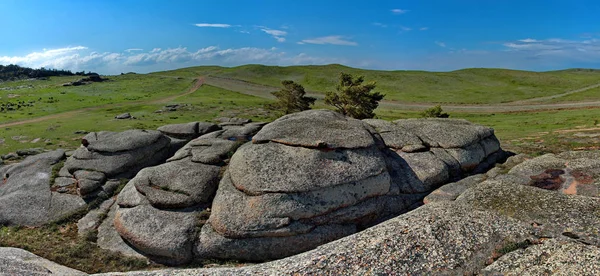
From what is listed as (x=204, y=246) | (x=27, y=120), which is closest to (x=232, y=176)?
(x=204, y=246)

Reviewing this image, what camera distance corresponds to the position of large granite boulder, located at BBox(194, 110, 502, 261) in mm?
22953

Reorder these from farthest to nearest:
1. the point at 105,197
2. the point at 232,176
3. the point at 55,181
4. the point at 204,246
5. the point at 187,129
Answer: the point at 187,129, the point at 55,181, the point at 105,197, the point at 232,176, the point at 204,246

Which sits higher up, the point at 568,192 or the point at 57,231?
the point at 568,192

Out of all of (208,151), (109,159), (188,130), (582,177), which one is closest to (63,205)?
(109,159)

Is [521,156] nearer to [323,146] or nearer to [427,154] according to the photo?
[427,154]

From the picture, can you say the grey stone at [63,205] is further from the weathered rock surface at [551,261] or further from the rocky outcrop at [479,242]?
the weathered rock surface at [551,261]

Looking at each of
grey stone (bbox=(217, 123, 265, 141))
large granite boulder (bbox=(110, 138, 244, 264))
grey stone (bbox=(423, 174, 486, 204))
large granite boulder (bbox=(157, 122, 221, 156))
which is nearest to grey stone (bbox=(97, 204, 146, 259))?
large granite boulder (bbox=(110, 138, 244, 264))

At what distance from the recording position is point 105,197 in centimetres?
3094

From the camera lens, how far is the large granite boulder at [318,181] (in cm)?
2295

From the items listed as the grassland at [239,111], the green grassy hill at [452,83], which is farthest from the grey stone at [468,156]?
the green grassy hill at [452,83]

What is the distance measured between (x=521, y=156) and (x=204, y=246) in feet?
96.1

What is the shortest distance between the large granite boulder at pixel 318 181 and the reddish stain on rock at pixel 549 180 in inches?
200

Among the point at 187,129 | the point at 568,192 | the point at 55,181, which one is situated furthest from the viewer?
the point at 187,129

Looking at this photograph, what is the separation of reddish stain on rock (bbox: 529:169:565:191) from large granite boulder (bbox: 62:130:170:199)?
3305 centimetres
